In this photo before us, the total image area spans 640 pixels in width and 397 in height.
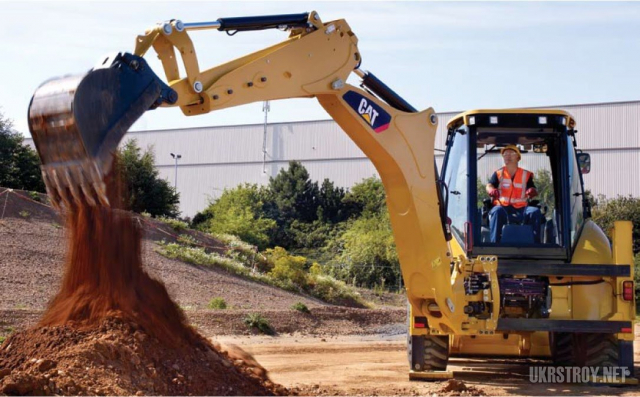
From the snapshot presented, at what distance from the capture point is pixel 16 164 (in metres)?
32.1

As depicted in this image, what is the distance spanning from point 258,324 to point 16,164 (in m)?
16.9

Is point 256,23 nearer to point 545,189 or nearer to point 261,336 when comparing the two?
point 545,189

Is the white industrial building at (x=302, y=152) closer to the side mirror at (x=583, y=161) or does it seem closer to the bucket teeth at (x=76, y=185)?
the side mirror at (x=583, y=161)

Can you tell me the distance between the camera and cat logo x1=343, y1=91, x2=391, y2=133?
31.4 ft

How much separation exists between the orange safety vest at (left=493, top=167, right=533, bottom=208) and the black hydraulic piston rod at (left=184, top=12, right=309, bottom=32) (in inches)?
135

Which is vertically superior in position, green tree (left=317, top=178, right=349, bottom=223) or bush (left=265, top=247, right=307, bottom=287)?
green tree (left=317, top=178, right=349, bottom=223)

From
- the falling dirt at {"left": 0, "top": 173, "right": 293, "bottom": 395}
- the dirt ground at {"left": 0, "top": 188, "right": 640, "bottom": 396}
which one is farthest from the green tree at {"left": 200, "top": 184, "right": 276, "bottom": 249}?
the falling dirt at {"left": 0, "top": 173, "right": 293, "bottom": 395}

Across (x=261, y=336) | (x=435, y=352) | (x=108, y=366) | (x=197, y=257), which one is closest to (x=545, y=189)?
(x=435, y=352)

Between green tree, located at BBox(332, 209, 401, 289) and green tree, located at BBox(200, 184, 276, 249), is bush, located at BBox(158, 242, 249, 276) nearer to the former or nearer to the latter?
green tree, located at BBox(332, 209, 401, 289)

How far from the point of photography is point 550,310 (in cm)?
1091

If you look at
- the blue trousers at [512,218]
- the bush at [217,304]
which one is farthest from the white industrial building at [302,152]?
the blue trousers at [512,218]

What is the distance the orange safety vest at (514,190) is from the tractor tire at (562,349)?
178 cm

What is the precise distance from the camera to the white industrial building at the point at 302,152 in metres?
48.4

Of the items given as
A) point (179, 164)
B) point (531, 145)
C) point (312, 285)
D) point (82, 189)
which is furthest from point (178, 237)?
point (179, 164)
